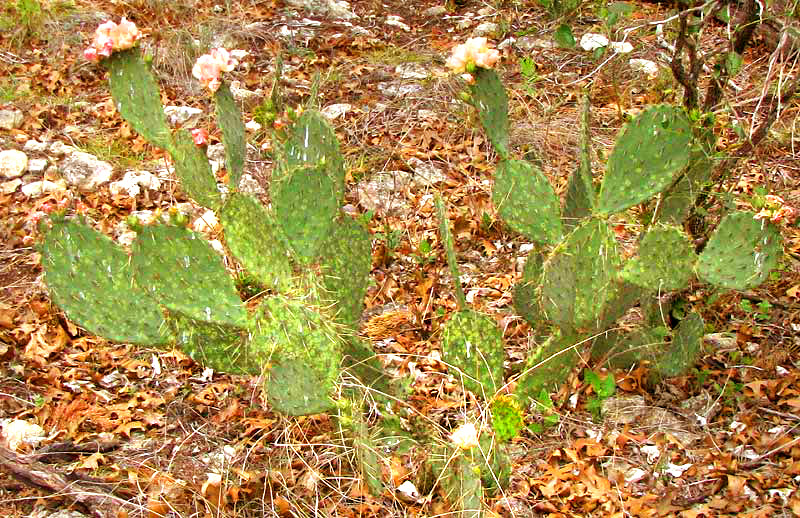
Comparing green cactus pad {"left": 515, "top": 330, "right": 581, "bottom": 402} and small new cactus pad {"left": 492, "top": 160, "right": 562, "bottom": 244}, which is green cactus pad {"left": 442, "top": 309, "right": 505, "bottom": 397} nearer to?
green cactus pad {"left": 515, "top": 330, "right": 581, "bottom": 402}

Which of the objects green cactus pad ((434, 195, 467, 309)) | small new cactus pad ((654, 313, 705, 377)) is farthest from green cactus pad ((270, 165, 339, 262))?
small new cactus pad ((654, 313, 705, 377))

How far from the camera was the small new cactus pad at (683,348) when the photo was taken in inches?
113

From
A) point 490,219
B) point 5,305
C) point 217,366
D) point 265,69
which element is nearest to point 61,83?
point 265,69

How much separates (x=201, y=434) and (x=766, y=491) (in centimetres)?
184

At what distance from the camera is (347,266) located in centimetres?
273

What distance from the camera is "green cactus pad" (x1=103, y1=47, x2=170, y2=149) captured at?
108 inches

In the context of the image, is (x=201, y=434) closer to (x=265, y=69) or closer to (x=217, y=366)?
(x=217, y=366)

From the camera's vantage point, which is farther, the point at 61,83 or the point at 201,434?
the point at 61,83

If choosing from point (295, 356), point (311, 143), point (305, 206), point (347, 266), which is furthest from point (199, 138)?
point (295, 356)

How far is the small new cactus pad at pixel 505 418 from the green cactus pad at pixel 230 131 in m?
1.08

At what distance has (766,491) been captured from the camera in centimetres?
257

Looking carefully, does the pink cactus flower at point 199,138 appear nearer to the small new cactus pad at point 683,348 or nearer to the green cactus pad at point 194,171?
the green cactus pad at point 194,171

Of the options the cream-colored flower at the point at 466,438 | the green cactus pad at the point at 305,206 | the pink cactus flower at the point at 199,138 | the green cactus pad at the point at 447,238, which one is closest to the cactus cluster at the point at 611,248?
the green cactus pad at the point at 447,238

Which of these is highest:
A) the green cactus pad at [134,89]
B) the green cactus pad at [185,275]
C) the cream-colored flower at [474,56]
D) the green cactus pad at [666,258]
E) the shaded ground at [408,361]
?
the cream-colored flower at [474,56]
